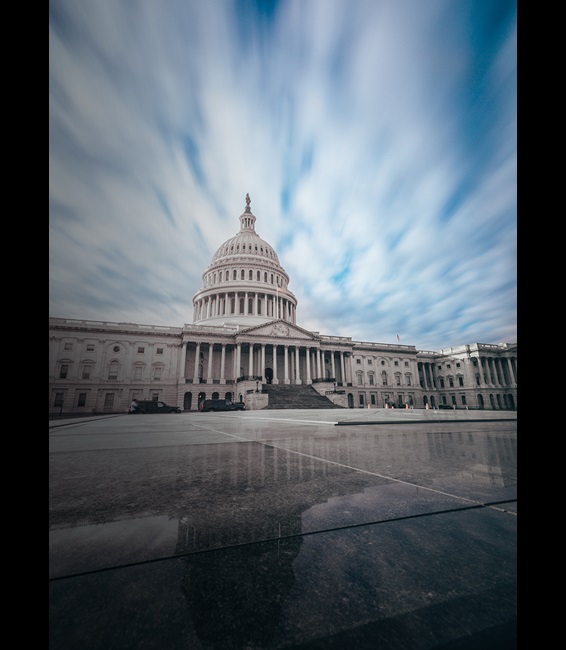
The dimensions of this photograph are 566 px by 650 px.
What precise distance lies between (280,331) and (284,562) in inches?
1966

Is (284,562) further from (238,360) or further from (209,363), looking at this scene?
(209,363)

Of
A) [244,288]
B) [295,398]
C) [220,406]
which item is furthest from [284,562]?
[244,288]

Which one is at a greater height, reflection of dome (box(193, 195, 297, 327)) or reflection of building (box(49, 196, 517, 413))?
reflection of dome (box(193, 195, 297, 327))

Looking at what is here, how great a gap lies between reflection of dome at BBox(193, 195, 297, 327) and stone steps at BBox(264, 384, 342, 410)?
1719 cm

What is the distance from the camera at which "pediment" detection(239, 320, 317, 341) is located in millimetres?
49481

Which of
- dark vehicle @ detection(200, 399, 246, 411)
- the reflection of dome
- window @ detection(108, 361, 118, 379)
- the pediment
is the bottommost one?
dark vehicle @ detection(200, 399, 246, 411)

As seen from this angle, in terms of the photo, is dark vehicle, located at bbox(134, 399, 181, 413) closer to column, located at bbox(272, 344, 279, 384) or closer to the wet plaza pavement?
column, located at bbox(272, 344, 279, 384)

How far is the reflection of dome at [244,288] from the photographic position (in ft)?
200

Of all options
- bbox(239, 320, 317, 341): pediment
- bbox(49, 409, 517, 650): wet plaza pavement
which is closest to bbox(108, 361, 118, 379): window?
bbox(239, 320, 317, 341): pediment

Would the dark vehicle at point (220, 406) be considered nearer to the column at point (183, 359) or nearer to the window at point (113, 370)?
the column at point (183, 359)

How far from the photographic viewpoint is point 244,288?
61.2 meters
